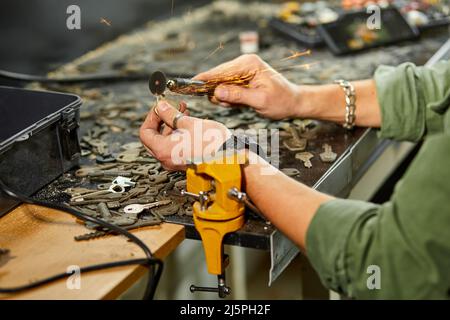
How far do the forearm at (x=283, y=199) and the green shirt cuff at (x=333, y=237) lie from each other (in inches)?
0.9

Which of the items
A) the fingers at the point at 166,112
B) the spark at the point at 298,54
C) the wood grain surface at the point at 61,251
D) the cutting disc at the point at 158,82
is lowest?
the wood grain surface at the point at 61,251

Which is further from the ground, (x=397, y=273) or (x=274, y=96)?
(x=274, y=96)

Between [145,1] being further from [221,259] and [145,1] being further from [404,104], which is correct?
[221,259]

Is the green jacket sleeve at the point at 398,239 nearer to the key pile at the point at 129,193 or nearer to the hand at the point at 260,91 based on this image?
the key pile at the point at 129,193

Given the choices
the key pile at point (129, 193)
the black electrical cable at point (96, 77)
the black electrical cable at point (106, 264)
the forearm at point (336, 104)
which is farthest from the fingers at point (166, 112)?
the black electrical cable at point (96, 77)

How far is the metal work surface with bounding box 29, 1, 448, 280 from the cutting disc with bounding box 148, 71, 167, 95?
0.23 meters

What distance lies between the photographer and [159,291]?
2074 millimetres

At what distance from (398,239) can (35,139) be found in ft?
2.38

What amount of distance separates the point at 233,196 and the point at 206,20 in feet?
5.14

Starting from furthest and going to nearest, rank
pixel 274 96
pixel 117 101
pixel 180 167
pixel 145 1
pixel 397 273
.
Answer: pixel 145 1
pixel 117 101
pixel 274 96
pixel 180 167
pixel 397 273

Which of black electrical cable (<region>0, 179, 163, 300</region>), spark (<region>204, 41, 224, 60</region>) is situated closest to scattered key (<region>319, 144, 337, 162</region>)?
black electrical cable (<region>0, 179, 163, 300</region>)

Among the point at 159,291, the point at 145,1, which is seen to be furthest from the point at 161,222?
the point at 145,1

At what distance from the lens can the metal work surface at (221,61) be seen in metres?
1.35

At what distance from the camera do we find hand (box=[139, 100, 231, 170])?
4.04 feet
